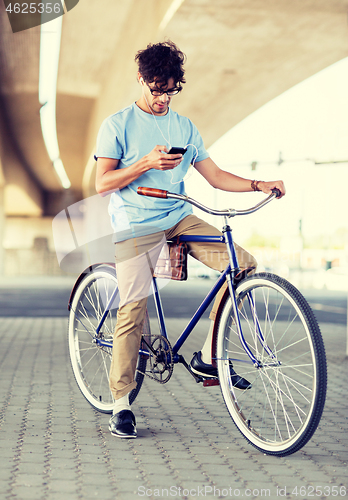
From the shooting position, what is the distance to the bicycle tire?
12.0ft

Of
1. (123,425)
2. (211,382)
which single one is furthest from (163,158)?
(123,425)

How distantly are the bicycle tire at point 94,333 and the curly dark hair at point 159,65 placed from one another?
3.77 feet

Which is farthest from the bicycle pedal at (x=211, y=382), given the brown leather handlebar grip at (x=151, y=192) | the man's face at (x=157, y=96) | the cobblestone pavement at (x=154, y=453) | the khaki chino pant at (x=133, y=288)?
the man's face at (x=157, y=96)

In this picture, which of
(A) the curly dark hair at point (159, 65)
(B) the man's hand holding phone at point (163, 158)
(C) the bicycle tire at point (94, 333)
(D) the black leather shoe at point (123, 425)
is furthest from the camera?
(C) the bicycle tire at point (94, 333)

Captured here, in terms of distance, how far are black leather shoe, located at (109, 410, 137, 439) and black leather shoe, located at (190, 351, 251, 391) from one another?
42cm

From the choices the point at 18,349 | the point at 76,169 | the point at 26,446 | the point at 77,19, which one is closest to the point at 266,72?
the point at 77,19

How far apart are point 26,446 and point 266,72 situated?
11.8m

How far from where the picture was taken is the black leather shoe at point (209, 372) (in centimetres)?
319

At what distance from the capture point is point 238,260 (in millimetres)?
3123

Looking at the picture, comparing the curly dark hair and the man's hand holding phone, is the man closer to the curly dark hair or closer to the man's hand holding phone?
the curly dark hair

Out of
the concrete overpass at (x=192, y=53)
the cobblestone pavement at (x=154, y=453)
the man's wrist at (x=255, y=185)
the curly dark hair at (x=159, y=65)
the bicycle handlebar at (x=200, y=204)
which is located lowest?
the cobblestone pavement at (x=154, y=453)

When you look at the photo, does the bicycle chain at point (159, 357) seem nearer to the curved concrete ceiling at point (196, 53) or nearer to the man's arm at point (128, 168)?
the man's arm at point (128, 168)

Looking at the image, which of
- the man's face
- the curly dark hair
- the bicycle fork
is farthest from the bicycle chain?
the curly dark hair

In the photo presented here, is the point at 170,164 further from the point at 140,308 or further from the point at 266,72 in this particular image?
the point at 266,72
